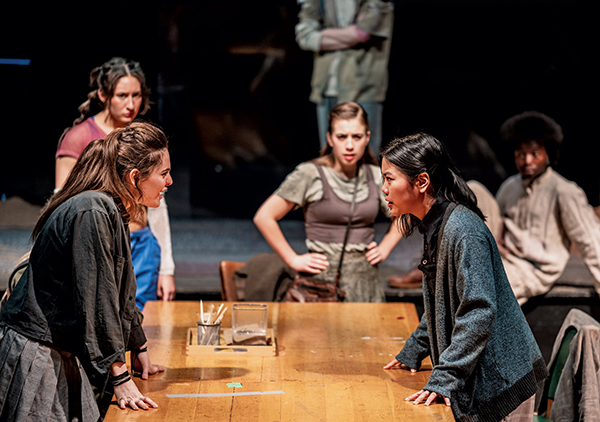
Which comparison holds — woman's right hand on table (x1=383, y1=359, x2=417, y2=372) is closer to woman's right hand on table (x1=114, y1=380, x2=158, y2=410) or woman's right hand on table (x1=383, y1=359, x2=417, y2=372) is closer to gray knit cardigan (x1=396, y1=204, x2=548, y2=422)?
gray knit cardigan (x1=396, y1=204, x2=548, y2=422)

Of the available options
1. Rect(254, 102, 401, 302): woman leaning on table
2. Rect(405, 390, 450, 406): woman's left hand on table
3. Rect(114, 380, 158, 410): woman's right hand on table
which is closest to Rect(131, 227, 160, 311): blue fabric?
Rect(254, 102, 401, 302): woman leaning on table

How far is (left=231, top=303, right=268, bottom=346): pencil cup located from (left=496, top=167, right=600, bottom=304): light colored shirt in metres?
2.24

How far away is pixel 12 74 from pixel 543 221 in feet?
12.6

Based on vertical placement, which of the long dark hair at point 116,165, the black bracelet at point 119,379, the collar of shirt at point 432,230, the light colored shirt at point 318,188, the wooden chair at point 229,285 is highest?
the long dark hair at point 116,165

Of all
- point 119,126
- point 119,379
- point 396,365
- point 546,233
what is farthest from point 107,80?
point 546,233

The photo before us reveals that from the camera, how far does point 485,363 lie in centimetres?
184

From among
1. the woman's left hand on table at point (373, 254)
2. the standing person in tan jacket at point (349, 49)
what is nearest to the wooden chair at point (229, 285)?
the woman's left hand on table at point (373, 254)

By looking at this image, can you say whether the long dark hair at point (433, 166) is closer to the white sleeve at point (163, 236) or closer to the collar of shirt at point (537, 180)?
the white sleeve at point (163, 236)

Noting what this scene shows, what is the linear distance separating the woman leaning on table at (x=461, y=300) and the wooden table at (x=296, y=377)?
12 cm

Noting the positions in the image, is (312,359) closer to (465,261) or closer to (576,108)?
(465,261)

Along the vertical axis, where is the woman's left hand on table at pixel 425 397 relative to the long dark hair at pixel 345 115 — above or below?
below

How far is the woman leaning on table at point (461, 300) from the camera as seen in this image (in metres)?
1.77

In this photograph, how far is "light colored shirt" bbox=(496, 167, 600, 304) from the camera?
407cm

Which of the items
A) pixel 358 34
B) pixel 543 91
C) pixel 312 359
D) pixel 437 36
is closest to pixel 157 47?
pixel 358 34
